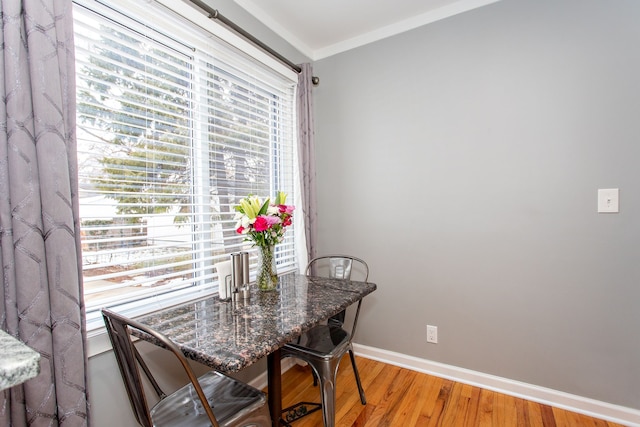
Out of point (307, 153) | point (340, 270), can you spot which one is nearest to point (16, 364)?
point (340, 270)

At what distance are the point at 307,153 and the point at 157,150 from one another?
3.97 feet

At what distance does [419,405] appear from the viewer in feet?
6.07

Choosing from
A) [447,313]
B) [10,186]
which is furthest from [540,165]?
[10,186]

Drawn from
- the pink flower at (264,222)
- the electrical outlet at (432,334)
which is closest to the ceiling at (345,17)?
the pink flower at (264,222)

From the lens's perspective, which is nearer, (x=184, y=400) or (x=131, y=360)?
(x=131, y=360)

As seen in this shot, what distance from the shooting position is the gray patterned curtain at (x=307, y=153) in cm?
242

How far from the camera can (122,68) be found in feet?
4.50

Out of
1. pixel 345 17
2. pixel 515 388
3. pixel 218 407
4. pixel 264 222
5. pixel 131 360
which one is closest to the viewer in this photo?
pixel 131 360

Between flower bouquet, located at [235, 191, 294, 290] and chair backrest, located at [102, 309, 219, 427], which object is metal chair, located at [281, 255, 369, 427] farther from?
chair backrest, located at [102, 309, 219, 427]

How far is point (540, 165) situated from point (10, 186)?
254 cm

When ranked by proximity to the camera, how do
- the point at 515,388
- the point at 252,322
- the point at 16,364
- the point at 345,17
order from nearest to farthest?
1. the point at 16,364
2. the point at 252,322
3. the point at 515,388
4. the point at 345,17

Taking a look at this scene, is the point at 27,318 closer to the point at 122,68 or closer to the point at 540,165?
the point at 122,68

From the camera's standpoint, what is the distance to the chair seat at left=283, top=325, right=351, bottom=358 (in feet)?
5.04

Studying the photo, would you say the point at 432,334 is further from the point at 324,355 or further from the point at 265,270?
the point at 265,270
